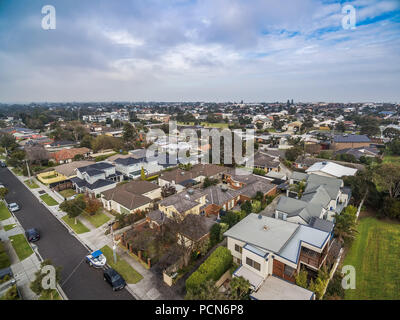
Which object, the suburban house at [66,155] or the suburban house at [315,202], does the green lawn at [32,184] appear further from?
the suburban house at [315,202]

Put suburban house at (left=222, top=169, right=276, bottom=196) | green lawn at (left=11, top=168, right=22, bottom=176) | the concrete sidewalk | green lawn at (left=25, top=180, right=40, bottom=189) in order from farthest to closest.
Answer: green lawn at (left=11, top=168, right=22, bottom=176) < green lawn at (left=25, top=180, right=40, bottom=189) < suburban house at (left=222, top=169, right=276, bottom=196) < the concrete sidewalk

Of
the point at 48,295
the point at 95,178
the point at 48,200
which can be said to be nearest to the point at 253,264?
the point at 48,295

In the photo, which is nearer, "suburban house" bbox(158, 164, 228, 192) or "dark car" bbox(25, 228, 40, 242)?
"dark car" bbox(25, 228, 40, 242)

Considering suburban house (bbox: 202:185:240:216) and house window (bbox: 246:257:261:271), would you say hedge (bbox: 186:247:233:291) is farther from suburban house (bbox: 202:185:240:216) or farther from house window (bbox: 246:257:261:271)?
suburban house (bbox: 202:185:240:216)

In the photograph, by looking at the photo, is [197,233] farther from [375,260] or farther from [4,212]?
[4,212]

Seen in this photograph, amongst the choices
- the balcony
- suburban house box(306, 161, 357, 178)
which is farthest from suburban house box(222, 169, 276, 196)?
the balcony
